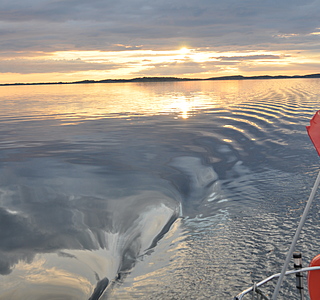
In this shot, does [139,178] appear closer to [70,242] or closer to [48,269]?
[70,242]

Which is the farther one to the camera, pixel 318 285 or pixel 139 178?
pixel 139 178

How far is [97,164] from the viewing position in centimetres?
1194

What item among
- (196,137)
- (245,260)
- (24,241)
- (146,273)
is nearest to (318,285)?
(245,260)

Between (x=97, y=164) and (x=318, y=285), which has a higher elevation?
(x=318, y=285)

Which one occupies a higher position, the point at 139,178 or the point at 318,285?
the point at 318,285

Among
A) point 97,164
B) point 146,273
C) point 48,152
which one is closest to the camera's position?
point 146,273

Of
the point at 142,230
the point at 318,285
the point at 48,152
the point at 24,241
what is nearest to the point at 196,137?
the point at 48,152

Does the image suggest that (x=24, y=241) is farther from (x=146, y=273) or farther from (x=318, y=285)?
(x=318, y=285)

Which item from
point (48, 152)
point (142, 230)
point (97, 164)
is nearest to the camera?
point (142, 230)

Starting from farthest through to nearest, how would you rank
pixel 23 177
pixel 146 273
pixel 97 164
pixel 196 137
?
pixel 196 137
pixel 97 164
pixel 23 177
pixel 146 273

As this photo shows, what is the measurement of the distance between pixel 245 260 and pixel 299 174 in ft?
19.0

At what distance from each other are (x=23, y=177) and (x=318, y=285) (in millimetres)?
8678

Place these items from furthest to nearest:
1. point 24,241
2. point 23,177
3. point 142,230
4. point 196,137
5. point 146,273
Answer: point 196,137, point 23,177, point 142,230, point 24,241, point 146,273

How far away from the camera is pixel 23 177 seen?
10352mm
